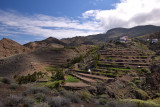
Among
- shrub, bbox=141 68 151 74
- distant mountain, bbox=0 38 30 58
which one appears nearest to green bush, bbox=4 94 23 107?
shrub, bbox=141 68 151 74

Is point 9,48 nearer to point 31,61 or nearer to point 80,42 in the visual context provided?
point 31,61

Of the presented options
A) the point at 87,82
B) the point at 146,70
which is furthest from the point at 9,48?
the point at 146,70

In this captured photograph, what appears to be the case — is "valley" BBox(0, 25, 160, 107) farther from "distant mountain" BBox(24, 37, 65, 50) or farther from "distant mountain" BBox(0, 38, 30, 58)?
"distant mountain" BBox(24, 37, 65, 50)

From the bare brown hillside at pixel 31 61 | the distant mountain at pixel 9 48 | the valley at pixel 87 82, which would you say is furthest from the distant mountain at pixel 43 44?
the valley at pixel 87 82

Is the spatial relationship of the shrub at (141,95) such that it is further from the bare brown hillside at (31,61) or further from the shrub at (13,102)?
the bare brown hillside at (31,61)

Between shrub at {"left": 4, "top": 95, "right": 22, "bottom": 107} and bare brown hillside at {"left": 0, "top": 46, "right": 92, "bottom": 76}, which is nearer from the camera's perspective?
shrub at {"left": 4, "top": 95, "right": 22, "bottom": 107}

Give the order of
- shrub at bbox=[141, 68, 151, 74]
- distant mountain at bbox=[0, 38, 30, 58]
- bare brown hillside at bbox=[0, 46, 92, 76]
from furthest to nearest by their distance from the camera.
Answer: distant mountain at bbox=[0, 38, 30, 58] → bare brown hillside at bbox=[0, 46, 92, 76] → shrub at bbox=[141, 68, 151, 74]

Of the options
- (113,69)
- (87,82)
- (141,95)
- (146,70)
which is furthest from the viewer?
(113,69)

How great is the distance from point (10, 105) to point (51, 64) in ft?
123

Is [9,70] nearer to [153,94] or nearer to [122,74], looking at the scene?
[122,74]

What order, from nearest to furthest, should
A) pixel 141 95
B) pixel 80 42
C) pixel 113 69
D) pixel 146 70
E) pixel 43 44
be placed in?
pixel 141 95 < pixel 146 70 < pixel 113 69 < pixel 43 44 < pixel 80 42

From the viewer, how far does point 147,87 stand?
12.7 meters

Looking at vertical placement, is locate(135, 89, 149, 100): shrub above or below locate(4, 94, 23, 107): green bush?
below

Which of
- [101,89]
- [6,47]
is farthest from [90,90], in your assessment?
[6,47]
